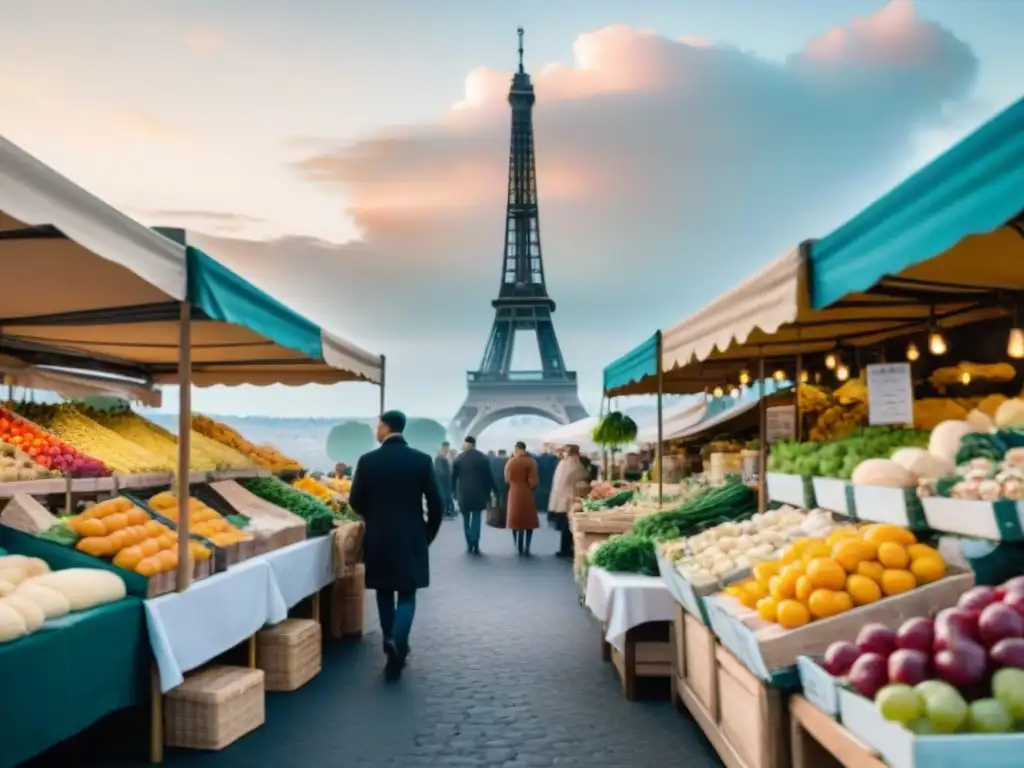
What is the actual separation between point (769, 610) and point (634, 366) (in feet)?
14.7

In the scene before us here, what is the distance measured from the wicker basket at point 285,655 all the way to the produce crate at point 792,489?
294 centimetres

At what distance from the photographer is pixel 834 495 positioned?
14.7ft

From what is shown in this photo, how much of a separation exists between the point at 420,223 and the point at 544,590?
5590 cm

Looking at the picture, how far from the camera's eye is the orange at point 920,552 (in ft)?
11.1

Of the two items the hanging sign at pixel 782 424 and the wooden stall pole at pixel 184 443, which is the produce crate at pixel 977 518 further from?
the wooden stall pole at pixel 184 443

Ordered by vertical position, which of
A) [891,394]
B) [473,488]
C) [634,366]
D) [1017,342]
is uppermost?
[634,366]

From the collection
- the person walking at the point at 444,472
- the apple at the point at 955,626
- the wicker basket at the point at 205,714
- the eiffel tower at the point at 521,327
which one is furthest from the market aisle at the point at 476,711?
the eiffel tower at the point at 521,327

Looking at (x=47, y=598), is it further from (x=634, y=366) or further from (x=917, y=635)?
(x=634, y=366)

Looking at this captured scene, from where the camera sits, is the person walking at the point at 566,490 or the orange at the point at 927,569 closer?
the orange at the point at 927,569

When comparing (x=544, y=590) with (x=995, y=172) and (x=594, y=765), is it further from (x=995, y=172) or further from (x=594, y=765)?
(x=995, y=172)

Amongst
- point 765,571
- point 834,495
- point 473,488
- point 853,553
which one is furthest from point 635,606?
point 473,488

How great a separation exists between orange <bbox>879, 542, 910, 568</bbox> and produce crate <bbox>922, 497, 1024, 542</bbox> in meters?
0.19

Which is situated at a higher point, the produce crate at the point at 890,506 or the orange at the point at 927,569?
the produce crate at the point at 890,506

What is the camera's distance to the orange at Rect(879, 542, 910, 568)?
11.0 feet
